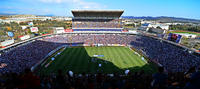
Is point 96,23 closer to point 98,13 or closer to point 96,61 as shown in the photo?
point 98,13

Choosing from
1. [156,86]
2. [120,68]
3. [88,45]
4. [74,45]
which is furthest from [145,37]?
[156,86]

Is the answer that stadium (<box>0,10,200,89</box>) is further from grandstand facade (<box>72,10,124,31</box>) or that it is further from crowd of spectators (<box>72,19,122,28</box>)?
crowd of spectators (<box>72,19,122,28</box>)

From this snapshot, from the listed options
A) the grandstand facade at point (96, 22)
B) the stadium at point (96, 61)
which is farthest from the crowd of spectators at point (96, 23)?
Result: the stadium at point (96, 61)

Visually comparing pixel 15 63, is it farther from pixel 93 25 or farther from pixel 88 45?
pixel 93 25

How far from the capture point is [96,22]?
167 ft

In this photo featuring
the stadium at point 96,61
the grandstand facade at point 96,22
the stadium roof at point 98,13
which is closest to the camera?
the stadium at point 96,61

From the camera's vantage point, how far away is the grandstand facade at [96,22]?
4853 centimetres

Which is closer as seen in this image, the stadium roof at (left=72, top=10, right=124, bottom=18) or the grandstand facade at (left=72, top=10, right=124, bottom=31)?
the stadium roof at (left=72, top=10, right=124, bottom=18)

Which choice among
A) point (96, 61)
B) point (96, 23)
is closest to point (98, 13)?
point (96, 23)

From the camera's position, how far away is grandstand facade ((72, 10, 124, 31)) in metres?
48.5

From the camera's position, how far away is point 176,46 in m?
27.2

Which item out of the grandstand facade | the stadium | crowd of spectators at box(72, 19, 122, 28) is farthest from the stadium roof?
the stadium

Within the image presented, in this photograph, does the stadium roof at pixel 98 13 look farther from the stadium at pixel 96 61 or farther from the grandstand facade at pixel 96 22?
the stadium at pixel 96 61

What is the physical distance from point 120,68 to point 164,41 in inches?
820
